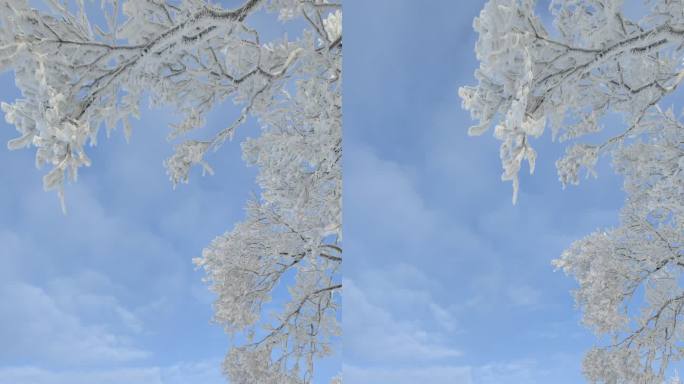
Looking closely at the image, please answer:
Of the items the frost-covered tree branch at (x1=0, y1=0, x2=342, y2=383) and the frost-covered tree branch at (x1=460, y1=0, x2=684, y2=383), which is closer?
the frost-covered tree branch at (x1=460, y1=0, x2=684, y2=383)

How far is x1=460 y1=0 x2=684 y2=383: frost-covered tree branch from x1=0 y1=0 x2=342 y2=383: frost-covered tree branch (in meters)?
0.80

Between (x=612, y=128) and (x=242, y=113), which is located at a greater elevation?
(x=612, y=128)

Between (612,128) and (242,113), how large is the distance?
170 cm

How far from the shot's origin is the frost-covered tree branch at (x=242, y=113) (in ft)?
3.73

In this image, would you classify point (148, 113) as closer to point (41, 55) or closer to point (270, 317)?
point (270, 317)

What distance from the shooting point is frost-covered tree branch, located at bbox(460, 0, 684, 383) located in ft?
2.92

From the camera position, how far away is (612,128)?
267 centimetres

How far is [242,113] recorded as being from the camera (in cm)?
222

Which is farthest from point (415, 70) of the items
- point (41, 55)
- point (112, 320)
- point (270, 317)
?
point (112, 320)

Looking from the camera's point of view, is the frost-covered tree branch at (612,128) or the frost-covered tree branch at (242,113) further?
the frost-covered tree branch at (242,113)

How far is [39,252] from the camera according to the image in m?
3.24

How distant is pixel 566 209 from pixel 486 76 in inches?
66.4

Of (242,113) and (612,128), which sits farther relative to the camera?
(612,128)

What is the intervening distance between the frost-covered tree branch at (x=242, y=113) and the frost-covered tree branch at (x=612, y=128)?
801 mm
